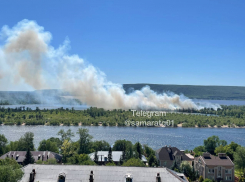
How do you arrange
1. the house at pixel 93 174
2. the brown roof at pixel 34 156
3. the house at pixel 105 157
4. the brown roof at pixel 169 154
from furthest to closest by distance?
the brown roof at pixel 169 154 < the house at pixel 105 157 < the brown roof at pixel 34 156 < the house at pixel 93 174

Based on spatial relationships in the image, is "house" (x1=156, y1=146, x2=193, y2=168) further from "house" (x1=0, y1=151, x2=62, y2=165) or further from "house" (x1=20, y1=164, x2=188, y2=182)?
"house" (x1=20, y1=164, x2=188, y2=182)

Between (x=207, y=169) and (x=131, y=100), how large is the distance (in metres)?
105

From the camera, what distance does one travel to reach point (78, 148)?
48969 mm

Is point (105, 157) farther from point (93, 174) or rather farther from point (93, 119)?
point (93, 119)

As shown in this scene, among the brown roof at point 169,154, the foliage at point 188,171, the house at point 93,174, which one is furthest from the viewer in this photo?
the brown roof at point 169,154

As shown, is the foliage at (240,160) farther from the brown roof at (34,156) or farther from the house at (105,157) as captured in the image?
the brown roof at (34,156)

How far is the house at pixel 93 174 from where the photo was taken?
2259 cm

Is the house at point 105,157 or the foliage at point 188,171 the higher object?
the house at point 105,157

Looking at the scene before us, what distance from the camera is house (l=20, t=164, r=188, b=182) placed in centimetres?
2259

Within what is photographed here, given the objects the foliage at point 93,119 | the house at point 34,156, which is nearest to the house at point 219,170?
the house at point 34,156

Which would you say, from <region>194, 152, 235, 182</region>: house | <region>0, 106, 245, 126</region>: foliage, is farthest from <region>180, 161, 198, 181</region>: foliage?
<region>0, 106, 245, 126</region>: foliage

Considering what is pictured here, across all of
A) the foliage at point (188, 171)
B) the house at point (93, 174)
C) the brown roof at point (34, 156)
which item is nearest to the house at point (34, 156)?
the brown roof at point (34, 156)

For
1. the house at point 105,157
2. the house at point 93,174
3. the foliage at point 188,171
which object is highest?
the house at point 93,174

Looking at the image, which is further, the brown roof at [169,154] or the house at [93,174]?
the brown roof at [169,154]
